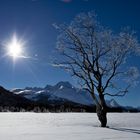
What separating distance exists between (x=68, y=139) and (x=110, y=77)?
47.6ft

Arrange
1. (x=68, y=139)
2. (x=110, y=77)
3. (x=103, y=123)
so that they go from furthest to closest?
1. (x=110, y=77)
2. (x=103, y=123)
3. (x=68, y=139)

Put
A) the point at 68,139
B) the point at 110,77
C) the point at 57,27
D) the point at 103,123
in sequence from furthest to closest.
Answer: the point at 57,27 < the point at 110,77 < the point at 103,123 < the point at 68,139

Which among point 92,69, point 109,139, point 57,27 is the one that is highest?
point 57,27

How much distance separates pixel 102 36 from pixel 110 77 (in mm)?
3953

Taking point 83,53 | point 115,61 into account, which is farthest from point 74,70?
point 115,61

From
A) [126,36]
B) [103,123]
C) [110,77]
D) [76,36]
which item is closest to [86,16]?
[76,36]

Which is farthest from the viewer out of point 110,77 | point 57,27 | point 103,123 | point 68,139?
point 57,27

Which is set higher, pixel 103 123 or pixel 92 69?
pixel 92 69

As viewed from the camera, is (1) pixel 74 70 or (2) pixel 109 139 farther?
(1) pixel 74 70

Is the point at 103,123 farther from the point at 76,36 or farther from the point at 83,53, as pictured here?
the point at 76,36

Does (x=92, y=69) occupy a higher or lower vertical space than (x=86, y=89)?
higher

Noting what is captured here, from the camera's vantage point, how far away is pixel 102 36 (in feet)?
90.3

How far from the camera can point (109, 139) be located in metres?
12.7

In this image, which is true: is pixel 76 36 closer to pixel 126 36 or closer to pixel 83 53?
pixel 83 53
